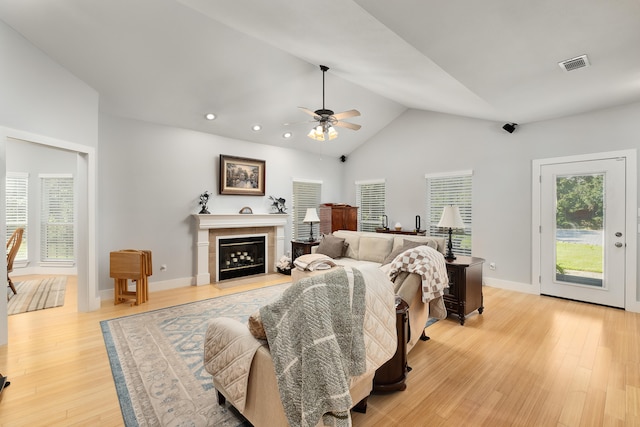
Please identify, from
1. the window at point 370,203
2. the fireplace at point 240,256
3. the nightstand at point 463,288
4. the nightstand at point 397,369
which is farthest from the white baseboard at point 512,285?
the fireplace at point 240,256

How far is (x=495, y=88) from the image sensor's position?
3395 mm

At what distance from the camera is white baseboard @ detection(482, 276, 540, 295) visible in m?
4.71

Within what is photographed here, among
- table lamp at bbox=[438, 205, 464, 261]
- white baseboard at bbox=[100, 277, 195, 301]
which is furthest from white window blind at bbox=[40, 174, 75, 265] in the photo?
table lamp at bbox=[438, 205, 464, 261]

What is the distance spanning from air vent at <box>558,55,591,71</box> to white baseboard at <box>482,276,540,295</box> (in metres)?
3.38

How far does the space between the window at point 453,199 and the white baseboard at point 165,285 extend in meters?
4.83

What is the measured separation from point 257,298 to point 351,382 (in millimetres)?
3146

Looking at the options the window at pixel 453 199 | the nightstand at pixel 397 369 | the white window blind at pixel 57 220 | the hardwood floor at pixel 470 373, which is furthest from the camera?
the white window blind at pixel 57 220

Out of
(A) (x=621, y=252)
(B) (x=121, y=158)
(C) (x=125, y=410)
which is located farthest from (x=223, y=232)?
(A) (x=621, y=252)

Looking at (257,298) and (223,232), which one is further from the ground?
(223,232)

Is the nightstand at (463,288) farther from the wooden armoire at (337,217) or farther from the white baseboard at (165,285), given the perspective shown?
the white baseboard at (165,285)

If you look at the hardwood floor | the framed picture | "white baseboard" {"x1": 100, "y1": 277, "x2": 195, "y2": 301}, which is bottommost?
the hardwood floor

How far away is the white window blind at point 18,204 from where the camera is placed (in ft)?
19.6

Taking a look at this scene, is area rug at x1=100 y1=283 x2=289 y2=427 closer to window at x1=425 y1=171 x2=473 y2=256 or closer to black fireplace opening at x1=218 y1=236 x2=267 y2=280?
black fireplace opening at x1=218 y1=236 x2=267 y2=280

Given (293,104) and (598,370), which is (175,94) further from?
(598,370)
